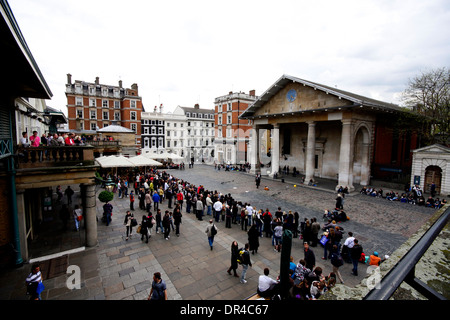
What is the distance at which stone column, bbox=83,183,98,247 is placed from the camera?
9.84 meters

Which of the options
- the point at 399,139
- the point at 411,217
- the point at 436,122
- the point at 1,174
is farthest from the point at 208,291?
the point at 399,139

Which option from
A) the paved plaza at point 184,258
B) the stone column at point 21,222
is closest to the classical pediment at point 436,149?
the paved plaza at point 184,258

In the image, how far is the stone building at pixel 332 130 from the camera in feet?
69.6

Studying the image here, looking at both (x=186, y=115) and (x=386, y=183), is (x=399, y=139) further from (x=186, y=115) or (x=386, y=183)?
(x=186, y=115)

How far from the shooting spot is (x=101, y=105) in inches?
1833

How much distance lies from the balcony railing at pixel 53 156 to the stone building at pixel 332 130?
66.2 feet

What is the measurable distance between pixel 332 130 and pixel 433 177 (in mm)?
10803

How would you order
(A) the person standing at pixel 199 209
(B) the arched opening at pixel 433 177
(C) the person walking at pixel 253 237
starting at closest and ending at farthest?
(C) the person walking at pixel 253 237 < (A) the person standing at pixel 199 209 < (B) the arched opening at pixel 433 177

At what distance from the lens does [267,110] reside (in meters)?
28.7

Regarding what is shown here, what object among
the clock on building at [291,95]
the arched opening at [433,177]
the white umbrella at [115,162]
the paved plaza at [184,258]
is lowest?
the paved plaza at [184,258]

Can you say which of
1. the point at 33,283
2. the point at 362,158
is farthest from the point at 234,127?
the point at 33,283

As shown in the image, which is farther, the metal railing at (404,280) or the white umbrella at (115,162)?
the white umbrella at (115,162)

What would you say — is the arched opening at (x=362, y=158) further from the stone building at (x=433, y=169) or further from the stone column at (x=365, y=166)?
the stone building at (x=433, y=169)
